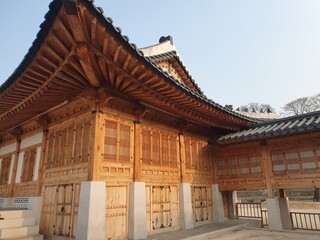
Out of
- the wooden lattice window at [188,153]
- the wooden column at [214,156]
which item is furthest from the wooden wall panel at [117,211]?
the wooden column at [214,156]

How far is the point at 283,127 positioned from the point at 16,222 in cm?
1060

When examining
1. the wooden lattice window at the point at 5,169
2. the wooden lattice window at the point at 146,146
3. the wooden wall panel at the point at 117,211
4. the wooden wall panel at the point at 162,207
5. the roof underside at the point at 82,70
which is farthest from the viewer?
the wooden lattice window at the point at 5,169

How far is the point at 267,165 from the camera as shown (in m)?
10.3

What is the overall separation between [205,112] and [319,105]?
40.9 metres

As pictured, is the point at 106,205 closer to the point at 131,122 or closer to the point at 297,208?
the point at 131,122

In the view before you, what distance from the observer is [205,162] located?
38.1 feet

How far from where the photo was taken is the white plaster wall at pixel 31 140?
31.5ft

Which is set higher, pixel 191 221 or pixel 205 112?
pixel 205 112

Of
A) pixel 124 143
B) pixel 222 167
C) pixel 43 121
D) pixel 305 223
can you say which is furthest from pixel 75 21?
pixel 305 223

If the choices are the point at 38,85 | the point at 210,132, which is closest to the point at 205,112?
the point at 210,132

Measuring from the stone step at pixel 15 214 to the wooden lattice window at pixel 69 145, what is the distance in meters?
1.66

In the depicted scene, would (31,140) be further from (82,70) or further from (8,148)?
(82,70)

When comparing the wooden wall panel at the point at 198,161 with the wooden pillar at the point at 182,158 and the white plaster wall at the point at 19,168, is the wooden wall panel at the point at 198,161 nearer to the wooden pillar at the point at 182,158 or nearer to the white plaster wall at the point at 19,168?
the wooden pillar at the point at 182,158

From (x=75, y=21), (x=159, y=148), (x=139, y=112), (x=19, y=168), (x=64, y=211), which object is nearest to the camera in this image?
(x=75, y=21)
